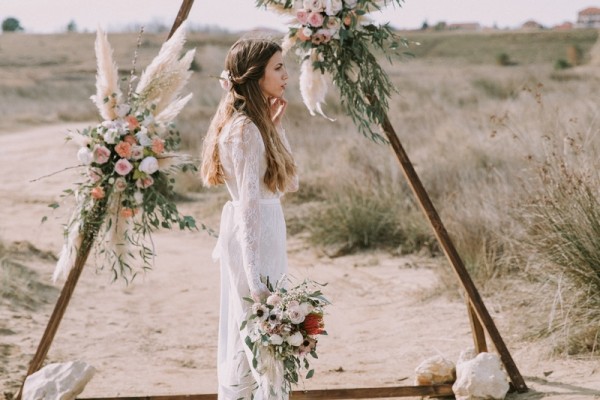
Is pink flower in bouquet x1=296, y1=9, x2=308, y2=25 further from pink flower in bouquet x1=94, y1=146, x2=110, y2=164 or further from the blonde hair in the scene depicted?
pink flower in bouquet x1=94, y1=146, x2=110, y2=164

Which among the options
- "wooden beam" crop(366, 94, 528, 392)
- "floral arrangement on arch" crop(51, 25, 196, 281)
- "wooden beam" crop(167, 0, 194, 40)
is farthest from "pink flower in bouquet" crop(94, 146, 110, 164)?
"wooden beam" crop(366, 94, 528, 392)

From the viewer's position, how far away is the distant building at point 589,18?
5178 cm

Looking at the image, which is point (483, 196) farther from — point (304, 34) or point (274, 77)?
point (274, 77)

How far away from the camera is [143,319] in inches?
286

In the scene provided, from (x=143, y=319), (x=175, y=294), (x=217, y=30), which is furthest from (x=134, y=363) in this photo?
(x=217, y=30)

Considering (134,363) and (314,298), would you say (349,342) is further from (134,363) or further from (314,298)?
(314,298)

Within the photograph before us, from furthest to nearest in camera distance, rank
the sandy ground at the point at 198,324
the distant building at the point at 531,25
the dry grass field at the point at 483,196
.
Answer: the distant building at the point at 531,25
the sandy ground at the point at 198,324
the dry grass field at the point at 483,196

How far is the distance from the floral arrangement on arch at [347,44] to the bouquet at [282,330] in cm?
131

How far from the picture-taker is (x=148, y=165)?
177 inches

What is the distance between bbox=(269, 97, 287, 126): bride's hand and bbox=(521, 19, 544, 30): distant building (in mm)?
57210

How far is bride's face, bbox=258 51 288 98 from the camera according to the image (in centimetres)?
370

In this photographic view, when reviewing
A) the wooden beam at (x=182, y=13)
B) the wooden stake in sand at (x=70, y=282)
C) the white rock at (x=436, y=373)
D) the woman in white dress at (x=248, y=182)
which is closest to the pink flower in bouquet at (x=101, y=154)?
the wooden stake in sand at (x=70, y=282)

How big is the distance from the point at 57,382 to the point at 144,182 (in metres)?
1.12

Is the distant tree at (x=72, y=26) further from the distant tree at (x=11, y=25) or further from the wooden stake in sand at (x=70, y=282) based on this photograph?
the wooden stake in sand at (x=70, y=282)
